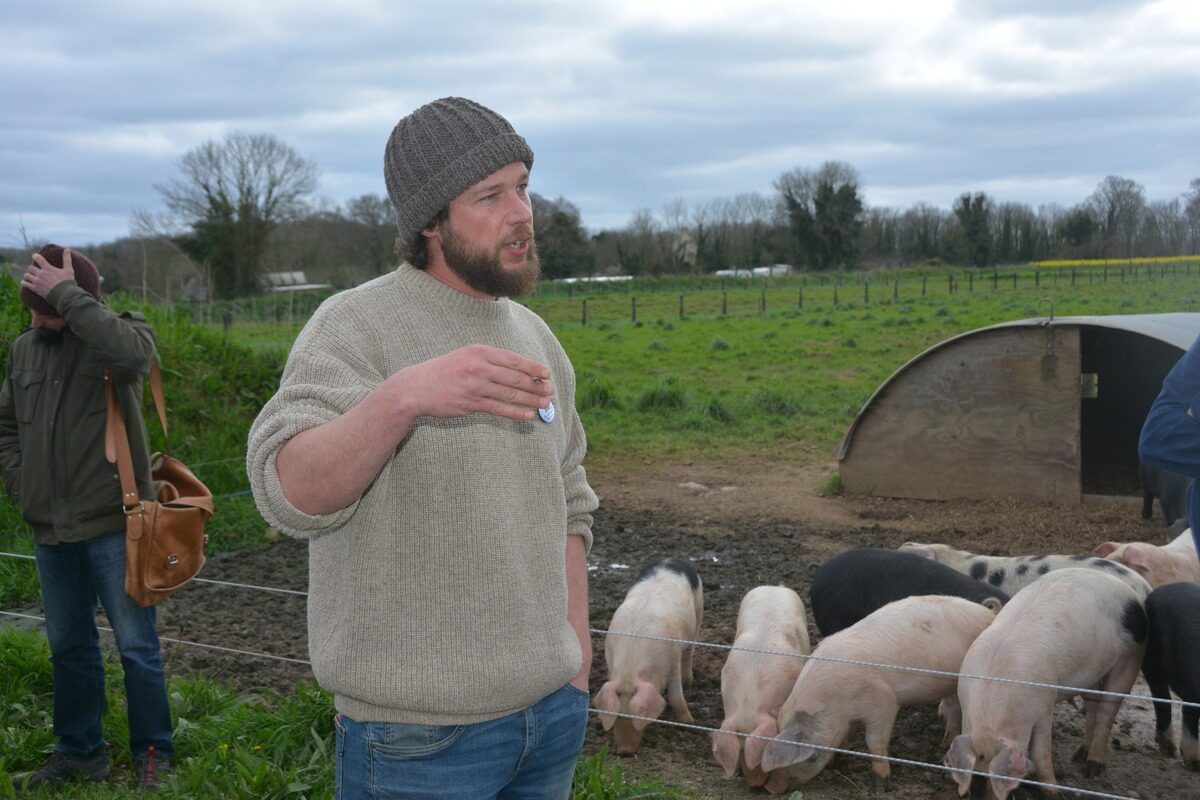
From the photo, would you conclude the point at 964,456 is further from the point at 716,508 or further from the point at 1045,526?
the point at 716,508

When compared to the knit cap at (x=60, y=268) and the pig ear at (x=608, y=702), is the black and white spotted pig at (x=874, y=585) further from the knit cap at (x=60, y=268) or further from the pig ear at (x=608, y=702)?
the knit cap at (x=60, y=268)

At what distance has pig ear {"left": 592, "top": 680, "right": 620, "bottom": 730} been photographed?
491 cm

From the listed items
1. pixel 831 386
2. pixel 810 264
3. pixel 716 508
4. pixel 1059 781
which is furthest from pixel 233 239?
pixel 1059 781

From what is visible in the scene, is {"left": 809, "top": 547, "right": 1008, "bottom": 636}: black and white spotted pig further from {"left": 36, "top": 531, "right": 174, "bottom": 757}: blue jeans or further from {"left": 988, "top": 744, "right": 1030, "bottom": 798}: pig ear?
{"left": 36, "top": 531, "right": 174, "bottom": 757}: blue jeans

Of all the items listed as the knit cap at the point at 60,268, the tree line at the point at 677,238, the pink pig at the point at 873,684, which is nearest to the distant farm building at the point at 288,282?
the tree line at the point at 677,238

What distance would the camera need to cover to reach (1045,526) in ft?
28.1

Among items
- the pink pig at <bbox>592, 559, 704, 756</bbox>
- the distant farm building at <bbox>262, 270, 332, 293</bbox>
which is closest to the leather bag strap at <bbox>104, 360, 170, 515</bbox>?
the pink pig at <bbox>592, 559, 704, 756</bbox>

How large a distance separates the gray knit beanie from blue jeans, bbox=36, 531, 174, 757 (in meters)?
2.73

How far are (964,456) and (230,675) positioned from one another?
6.38 meters

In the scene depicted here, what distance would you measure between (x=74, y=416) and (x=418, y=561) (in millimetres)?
2929

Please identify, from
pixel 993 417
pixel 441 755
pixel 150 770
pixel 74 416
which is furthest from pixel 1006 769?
pixel 993 417

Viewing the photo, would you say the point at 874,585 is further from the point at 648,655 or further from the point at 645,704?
the point at 645,704

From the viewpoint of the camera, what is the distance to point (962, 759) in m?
4.25

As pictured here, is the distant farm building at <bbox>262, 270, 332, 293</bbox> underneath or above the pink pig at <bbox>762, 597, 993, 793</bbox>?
above
